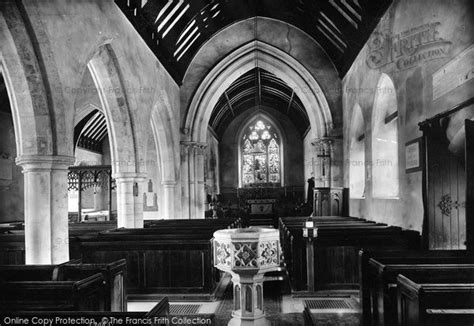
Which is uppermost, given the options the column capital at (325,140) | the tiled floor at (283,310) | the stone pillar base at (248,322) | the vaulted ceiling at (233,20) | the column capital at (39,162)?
the vaulted ceiling at (233,20)

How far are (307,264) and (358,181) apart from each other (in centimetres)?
692

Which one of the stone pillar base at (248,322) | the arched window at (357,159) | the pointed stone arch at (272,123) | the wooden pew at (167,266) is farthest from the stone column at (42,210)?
the pointed stone arch at (272,123)

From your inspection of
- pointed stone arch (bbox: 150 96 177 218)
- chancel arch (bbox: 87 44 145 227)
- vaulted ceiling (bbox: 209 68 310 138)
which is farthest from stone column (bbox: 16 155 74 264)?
vaulted ceiling (bbox: 209 68 310 138)

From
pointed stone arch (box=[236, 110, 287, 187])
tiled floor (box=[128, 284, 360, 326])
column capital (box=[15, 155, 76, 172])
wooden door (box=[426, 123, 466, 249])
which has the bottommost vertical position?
tiled floor (box=[128, 284, 360, 326])

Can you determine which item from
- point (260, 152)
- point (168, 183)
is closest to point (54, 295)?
point (168, 183)

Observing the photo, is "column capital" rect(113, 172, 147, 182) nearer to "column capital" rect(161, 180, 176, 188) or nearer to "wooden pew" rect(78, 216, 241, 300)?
"wooden pew" rect(78, 216, 241, 300)

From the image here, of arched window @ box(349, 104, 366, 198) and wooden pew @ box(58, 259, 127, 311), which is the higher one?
arched window @ box(349, 104, 366, 198)

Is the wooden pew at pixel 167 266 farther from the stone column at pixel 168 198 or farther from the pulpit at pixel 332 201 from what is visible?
the stone column at pixel 168 198

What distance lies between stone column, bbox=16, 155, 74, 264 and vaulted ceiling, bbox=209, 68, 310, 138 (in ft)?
39.1

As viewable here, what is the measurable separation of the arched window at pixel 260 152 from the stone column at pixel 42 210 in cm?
1829

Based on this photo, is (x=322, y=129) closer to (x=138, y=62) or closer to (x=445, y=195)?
(x=138, y=62)

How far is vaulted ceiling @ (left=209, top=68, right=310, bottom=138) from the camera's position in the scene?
18125 mm

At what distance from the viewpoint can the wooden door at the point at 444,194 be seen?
5852 millimetres

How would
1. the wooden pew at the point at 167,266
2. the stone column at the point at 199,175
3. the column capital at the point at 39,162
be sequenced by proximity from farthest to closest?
the stone column at the point at 199,175 → the wooden pew at the point at 167,266 → the column capital at the point at 39,162
